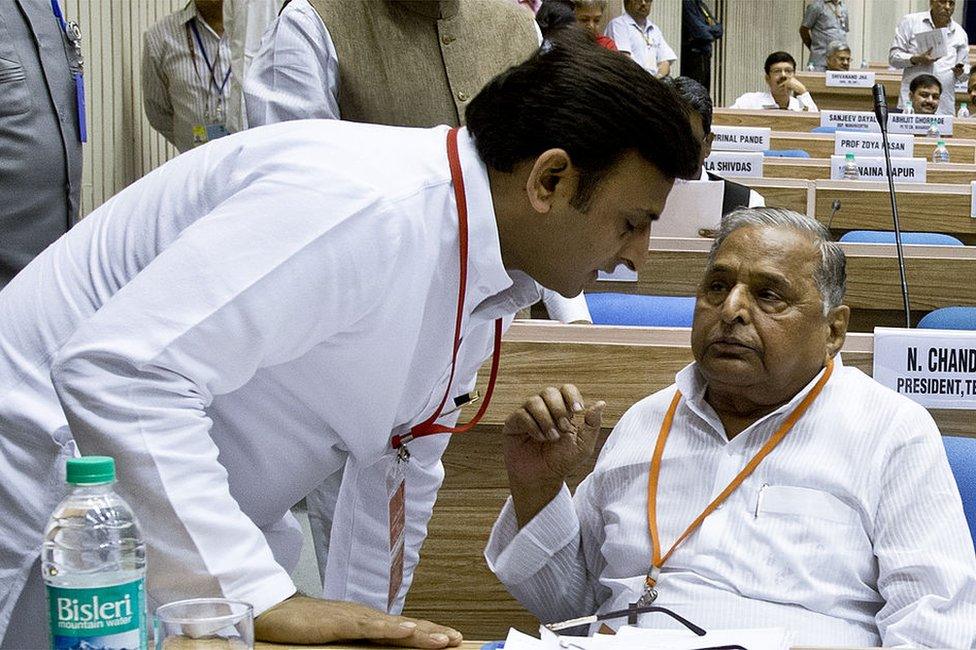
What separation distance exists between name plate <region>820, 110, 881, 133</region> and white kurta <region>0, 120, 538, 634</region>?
7.95m

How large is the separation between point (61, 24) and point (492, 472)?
1417 millimetres

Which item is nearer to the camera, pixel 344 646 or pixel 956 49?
pixel 344 646

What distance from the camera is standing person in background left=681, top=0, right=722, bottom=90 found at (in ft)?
39.7

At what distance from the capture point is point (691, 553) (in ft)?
6.12

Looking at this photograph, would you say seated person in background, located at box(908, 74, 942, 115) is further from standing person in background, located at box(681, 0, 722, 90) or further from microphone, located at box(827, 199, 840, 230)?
microphone, located at box(827, 199, 840, 230)

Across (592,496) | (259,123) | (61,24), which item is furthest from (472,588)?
(61,24)

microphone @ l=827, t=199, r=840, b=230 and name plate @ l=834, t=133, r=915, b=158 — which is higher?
microphone @ l=827, t=199, r=840, b=230

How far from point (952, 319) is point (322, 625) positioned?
218 centimetres

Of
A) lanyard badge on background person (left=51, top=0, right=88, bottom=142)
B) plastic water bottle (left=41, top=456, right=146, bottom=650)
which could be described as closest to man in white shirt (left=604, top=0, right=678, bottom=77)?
lanyard badge on background person (left=51, top=0, right=88, bottom=142)

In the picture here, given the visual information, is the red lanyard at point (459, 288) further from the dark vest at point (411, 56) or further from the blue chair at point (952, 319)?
the blue chair at point (952, 319)

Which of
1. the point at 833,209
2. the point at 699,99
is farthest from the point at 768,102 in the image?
the point at 699,99

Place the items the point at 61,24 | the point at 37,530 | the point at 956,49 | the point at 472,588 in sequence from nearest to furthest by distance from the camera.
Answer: the point at 37,530
the point at 472,588
the point at 61,24
the point at 956,49

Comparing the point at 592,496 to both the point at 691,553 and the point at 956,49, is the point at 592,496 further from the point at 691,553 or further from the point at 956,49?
the point at 956,49

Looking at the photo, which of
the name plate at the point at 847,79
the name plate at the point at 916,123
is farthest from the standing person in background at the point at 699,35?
the name plate at the point at 916,123
